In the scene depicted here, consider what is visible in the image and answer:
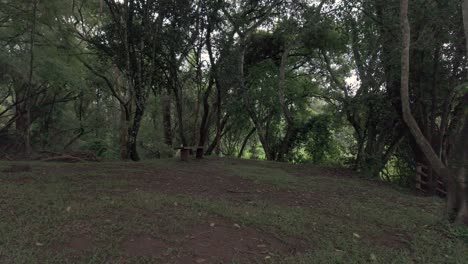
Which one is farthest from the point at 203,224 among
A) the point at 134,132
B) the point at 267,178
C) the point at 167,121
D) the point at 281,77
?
the point at 167,121

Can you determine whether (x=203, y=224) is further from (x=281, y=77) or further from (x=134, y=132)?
(x=281, y=77)

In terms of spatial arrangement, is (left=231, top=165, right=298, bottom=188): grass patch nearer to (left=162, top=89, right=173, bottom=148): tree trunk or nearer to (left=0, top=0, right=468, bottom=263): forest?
(left=0, top=0, right=468, bottom=263): forest

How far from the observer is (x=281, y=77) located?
1117 centimetres

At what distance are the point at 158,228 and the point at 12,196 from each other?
2.38m

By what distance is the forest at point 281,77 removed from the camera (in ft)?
21.2

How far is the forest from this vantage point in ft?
21.2

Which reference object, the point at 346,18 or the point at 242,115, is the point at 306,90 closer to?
the point at 242,115

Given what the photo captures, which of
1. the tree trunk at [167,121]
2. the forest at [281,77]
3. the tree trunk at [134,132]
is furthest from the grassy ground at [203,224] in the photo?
the tree trunk at [167,121]

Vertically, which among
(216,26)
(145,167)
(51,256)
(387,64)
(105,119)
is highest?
(216,26)

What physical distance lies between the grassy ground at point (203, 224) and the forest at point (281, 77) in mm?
110

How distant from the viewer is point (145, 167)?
24.5 feet

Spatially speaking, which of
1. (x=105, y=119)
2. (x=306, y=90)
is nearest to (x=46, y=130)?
(x=105, y=119)

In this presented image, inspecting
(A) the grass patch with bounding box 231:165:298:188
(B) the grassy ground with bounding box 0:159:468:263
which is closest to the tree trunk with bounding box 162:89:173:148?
(A) the grass patch with bounding box 231:165:298:188

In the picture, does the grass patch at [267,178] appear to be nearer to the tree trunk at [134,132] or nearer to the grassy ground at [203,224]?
the grassy ground at [203,224]
